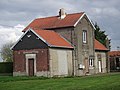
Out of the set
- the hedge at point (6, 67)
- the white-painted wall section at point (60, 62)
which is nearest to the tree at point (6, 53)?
the hedge at point (6, 67)

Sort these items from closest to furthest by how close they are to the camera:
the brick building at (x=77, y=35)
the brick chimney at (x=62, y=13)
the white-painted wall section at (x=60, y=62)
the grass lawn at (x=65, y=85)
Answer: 1. the grass lawn at (x=65, y=85)
2. the white-painted wall section at (x=60, y=62)
3. the brick building at (x=77, y=35)
4. the brick chimney at (x=62, y=13)

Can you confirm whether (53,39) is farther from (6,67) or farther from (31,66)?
(6,67)

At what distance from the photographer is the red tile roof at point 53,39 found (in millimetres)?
39875

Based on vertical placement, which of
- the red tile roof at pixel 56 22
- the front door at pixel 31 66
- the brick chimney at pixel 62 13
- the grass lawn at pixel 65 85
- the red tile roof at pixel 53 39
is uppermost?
the brick chimney at pixel 62 13

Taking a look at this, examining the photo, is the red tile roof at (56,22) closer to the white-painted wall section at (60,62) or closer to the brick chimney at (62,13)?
the brick chimney at (62,13)

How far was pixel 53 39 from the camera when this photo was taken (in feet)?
137

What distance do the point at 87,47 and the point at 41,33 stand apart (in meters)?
9.20

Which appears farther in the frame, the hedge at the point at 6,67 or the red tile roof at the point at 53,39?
the hedge at the point at 6,67

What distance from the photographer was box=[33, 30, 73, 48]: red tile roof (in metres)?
39.9

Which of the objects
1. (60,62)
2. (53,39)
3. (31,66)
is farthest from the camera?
(53,39)

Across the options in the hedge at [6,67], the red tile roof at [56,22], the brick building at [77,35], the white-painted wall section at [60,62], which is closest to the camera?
the white-painted wall section at [60,62]

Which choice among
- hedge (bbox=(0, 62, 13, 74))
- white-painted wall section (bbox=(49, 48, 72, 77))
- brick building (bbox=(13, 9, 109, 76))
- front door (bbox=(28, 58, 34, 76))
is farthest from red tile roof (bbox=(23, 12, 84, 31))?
hedge (bbox=(0, 62, 13, 74))

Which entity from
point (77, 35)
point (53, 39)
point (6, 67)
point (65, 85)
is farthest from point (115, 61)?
point (65, 85)

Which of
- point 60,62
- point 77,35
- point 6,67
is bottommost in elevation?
point 6,67
